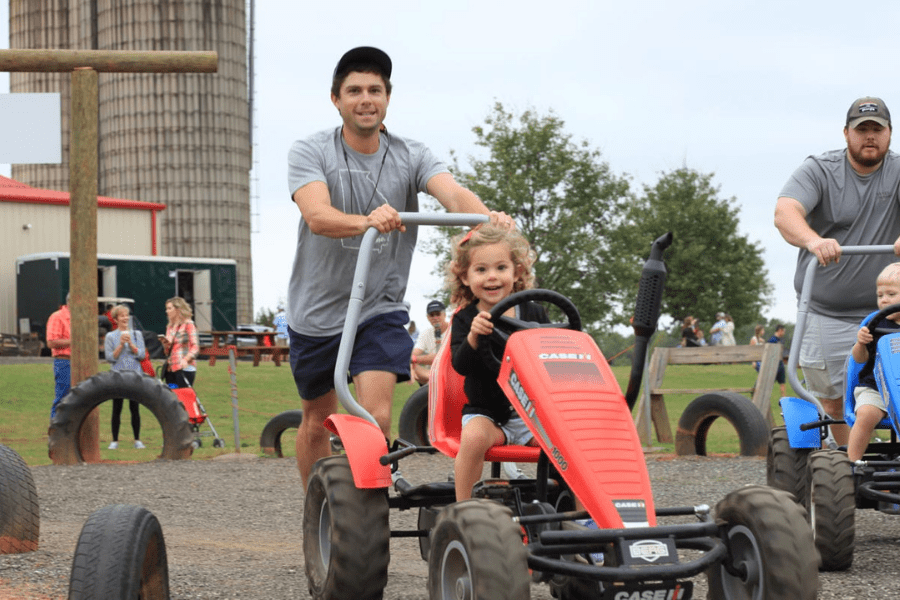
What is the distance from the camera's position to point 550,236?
45.6 meters

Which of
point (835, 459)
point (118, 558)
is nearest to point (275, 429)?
point (835, 459)

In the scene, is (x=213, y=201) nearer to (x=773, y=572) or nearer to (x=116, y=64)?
(x=116, y=64)

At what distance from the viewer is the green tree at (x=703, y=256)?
52625mm

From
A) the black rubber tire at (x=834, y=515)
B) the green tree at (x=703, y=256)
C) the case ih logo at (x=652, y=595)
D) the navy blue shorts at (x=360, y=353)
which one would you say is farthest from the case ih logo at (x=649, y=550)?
the green tree at (x=703, y=256)

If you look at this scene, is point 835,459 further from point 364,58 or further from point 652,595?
point 364,58

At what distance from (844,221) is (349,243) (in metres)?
2.50

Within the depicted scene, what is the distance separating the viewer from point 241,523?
293 inches

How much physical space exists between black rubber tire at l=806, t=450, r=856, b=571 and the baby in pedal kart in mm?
320

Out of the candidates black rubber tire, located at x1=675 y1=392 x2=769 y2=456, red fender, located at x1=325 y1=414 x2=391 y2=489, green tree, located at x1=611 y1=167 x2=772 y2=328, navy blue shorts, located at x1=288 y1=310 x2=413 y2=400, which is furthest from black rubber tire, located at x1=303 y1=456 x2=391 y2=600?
green tree, located at x1=611 y1=167 x2=772 y2=328

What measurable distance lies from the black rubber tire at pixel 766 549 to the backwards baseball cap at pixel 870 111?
277 centimetres

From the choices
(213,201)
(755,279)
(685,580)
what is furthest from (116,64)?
(755,279)

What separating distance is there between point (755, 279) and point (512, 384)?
51.8 metres

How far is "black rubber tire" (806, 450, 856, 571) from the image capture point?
16.8 ft

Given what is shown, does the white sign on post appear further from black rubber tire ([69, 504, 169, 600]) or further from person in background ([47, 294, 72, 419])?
black rubber tire ([69, 504, 169, 600])
